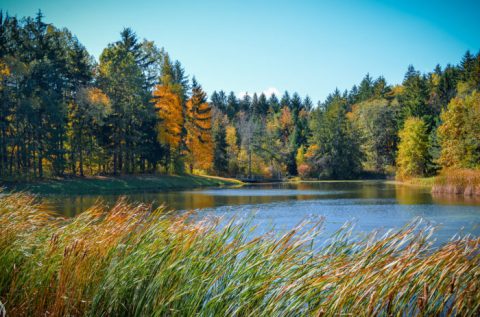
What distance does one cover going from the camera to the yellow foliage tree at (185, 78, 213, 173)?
6038 cm

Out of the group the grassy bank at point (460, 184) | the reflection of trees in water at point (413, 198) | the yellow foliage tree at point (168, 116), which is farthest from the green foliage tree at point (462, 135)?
the yellow foliage tree at point (168, 116)

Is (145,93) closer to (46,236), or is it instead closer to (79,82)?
(79,82)

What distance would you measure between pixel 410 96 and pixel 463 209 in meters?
56.8

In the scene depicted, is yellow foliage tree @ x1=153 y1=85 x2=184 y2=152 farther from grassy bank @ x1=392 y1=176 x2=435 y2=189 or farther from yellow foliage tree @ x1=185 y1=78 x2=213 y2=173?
grassy bank @ x1=392 y1=176 x2=435 y2=189

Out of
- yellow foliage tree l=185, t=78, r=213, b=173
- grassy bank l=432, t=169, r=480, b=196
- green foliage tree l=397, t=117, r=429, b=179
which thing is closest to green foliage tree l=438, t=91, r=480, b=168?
green foliage tree l=397, t=117, r=429, b=179

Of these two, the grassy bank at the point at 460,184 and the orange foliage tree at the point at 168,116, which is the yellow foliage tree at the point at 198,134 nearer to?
the orange foliage tree at the point at 168,116

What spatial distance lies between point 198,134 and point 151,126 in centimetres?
919

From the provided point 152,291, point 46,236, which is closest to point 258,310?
point 152,291

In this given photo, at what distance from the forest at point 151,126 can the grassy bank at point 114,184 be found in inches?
94.3

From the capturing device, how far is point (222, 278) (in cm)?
587

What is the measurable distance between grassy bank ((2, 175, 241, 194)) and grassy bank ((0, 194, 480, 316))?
2968cm

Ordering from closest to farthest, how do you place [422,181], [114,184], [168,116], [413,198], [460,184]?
1. [413,198]
2. [460,184]
3. [114,184]
4. [422,181]
5. [168,116]

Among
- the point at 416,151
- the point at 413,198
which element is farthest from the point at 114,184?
the point at 416,151

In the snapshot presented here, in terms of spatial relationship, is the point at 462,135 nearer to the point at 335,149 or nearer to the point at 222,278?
the point at 335,149
